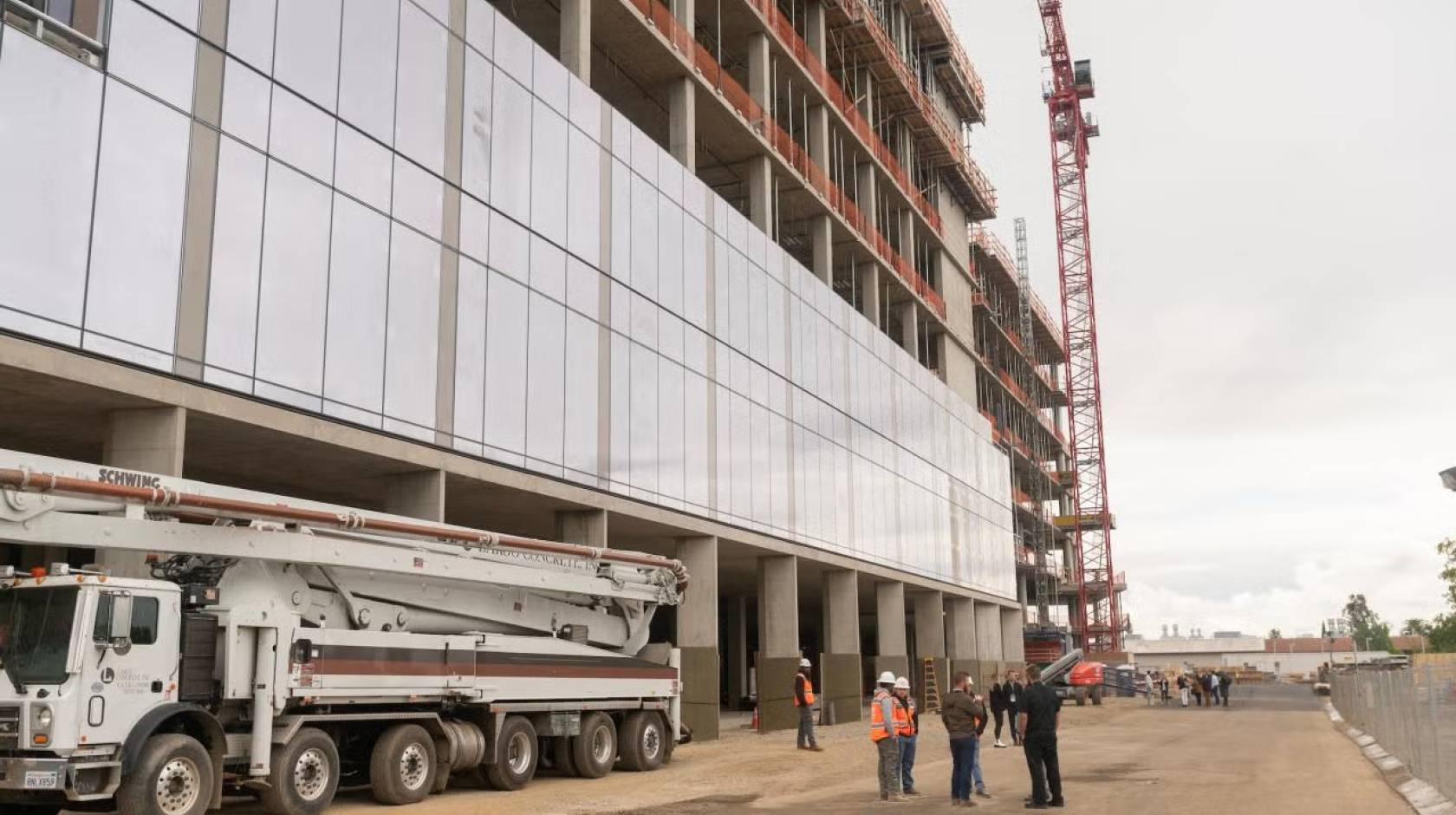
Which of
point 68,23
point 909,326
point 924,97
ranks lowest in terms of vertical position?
point 68,23

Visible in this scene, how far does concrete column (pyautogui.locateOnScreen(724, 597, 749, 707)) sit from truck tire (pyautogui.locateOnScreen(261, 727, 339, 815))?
135ft

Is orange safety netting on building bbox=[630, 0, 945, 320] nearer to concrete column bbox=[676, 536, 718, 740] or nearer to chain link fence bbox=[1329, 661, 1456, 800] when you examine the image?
concrete column bbox=[676, 536, 718, 740]

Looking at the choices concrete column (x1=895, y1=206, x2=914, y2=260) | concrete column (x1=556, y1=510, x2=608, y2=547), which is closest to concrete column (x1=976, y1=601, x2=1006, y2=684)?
concrete column (x1=895, y1=206, x2=914, y2=260)

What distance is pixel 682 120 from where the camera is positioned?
35969 millimetres

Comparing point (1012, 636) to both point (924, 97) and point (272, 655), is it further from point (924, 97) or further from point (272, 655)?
point (272, 655)

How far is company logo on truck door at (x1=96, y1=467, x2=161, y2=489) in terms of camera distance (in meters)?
13.4

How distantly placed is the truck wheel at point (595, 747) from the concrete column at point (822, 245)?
27.2 m

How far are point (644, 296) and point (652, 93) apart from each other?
9.16 metres

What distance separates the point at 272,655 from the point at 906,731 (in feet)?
28.1

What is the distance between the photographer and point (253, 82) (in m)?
20.2

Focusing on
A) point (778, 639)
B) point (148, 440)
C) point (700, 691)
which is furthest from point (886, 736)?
point (778, 639)

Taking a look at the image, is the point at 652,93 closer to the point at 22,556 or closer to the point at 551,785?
the point at 22,556

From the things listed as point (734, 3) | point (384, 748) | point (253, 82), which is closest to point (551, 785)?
point (384, 748)

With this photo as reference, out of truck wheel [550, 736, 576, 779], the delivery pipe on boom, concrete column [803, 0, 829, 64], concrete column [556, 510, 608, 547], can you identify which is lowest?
truck wheel [550, 736, 576, 779]
